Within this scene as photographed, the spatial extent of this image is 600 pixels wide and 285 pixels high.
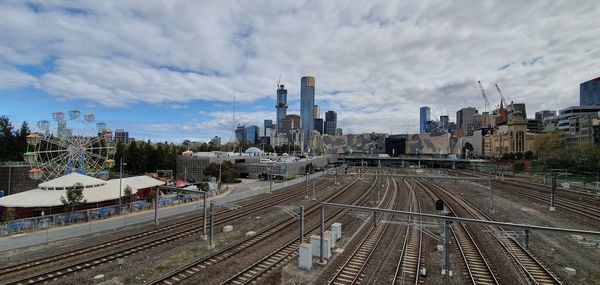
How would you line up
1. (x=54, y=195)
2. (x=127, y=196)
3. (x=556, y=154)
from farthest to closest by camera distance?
(x=556, y=154) < (x=127, y=196) < (x=54, y=195)

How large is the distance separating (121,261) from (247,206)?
27.2 m

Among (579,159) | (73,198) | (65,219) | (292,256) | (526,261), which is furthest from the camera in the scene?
(579,159)

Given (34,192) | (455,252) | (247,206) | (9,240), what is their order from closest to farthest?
(455,252) < (9,240) < (34,192) < (247,206)

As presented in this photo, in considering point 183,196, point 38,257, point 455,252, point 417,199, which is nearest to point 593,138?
point 417,199

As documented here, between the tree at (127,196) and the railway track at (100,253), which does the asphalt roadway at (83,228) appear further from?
the railway track at (100,253)

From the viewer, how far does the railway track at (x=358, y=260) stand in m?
21.1

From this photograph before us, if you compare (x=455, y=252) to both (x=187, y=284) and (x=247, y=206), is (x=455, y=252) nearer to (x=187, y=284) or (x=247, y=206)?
(x=187, y=284)

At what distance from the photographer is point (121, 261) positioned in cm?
2403

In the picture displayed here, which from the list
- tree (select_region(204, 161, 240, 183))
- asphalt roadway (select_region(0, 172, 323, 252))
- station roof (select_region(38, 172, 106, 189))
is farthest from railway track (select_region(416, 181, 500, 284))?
tree (select_region(204, 161, 240, 183))

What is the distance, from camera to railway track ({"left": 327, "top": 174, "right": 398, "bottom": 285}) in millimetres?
21094

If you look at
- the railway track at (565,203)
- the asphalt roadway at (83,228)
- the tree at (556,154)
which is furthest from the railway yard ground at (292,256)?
the tree at (556,154)

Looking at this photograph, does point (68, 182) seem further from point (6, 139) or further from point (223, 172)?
point (6, 139)

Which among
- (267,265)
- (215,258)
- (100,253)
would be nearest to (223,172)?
(100,253)

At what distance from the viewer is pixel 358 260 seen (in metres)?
24.8
